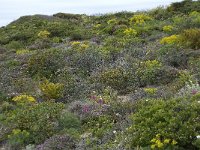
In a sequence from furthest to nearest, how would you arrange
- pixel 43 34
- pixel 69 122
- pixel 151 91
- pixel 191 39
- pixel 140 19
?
pixel 140 19, pixel 43 34, pixel 191 39, pixel 151 91, pixel 69 122

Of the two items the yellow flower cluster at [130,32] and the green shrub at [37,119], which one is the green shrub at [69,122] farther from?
the yellow flower cluster at [130,32]

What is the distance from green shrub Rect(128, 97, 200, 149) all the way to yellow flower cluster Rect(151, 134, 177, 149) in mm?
87

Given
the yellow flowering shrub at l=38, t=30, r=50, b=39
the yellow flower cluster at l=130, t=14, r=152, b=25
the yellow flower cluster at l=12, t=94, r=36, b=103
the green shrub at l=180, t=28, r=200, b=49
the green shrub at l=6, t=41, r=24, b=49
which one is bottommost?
the green shrub at l=6, t=41, r=24, b=49

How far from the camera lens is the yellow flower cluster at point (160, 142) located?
679cm

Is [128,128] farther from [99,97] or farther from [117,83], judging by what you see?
[117,83]

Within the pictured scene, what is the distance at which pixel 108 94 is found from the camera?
444 inches

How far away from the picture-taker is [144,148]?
7.07 metres

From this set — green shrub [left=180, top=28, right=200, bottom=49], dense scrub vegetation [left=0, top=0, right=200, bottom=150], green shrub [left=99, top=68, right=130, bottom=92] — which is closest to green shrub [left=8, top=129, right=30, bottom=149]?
dense scrub vegetation [left=0, top=0, right=200, bottom=150]

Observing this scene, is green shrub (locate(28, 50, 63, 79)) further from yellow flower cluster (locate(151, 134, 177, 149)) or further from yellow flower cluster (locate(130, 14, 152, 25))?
yellow flower cluster (locate(130, 14, 152, 25))

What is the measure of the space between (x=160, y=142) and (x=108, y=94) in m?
4.52

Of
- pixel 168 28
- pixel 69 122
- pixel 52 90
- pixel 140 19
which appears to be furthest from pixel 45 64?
pixel 140 19

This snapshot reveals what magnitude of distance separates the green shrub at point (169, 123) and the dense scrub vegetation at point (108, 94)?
0.01 m

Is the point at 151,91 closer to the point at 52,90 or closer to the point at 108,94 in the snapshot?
the point at 108,94

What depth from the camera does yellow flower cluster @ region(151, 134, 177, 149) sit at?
6785 mm
